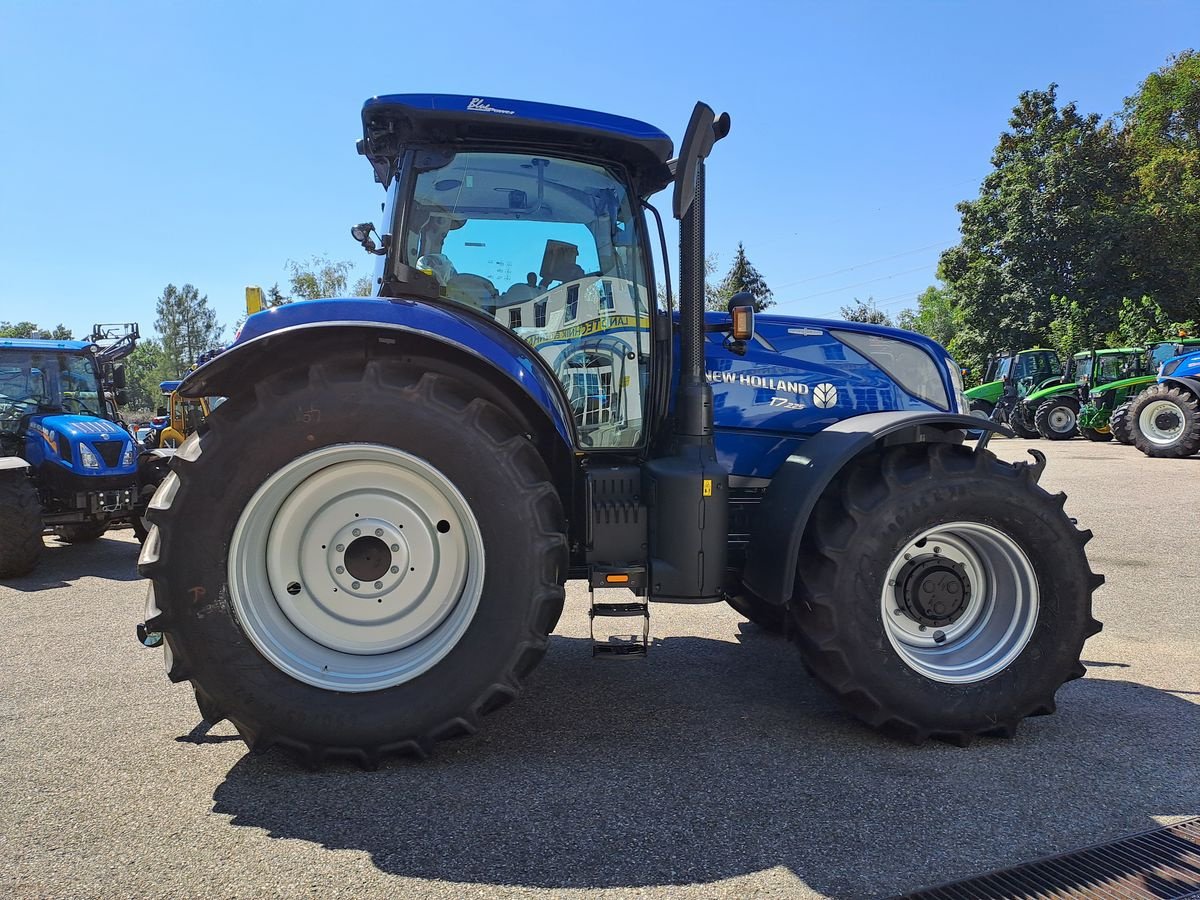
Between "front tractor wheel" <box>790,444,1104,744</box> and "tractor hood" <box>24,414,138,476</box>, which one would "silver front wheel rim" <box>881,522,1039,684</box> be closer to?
"front tractor wheel" <box>790,444,1104,744</box>

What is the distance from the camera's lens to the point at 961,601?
120 inches

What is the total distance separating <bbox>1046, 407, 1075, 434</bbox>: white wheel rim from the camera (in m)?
19.5

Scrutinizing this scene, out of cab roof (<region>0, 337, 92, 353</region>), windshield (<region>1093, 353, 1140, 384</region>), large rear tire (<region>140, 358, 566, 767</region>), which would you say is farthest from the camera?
windshield (<region>1093, 353, 1140, 384</region>)

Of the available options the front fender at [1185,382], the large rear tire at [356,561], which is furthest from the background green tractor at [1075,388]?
the large rear tire at [356,561]

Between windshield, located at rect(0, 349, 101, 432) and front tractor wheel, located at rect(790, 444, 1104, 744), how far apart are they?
837cm

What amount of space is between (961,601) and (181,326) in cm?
8510

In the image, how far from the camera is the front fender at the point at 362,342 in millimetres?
2680

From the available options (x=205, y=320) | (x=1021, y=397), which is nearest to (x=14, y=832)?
(x=1021, y=397)

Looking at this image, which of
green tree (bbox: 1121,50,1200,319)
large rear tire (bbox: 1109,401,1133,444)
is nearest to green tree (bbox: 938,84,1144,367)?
green tree (bbox: 1121,50,1200,319)

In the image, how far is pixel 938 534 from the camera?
3.08 metres

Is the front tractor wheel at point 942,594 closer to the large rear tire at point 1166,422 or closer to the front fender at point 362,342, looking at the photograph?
the front fender at point 362,342

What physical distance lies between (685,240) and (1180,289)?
32477mm

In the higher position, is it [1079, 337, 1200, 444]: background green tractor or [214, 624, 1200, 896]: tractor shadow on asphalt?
[1079, 337, 1200, 444]: background green tractor

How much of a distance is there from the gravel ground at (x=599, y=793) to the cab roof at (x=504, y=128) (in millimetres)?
2366
